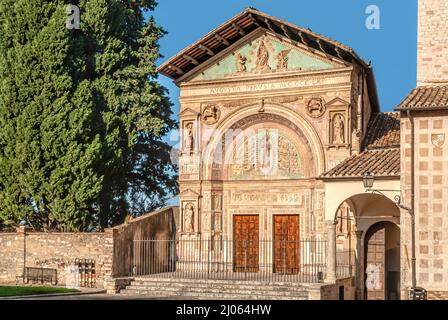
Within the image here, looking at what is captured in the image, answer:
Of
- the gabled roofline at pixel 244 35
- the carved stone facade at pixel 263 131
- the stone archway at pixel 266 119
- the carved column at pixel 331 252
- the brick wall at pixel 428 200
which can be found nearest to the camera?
the brick wall at pixel 428 200

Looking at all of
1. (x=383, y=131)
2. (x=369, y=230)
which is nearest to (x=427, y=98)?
(x=369, y=230)

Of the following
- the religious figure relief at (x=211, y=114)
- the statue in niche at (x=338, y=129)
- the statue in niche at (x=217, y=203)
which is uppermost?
the religious figure relief at (x=211, y=114)

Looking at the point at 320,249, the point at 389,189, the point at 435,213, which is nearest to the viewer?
the point at 435,213

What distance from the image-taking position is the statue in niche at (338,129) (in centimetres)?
2506

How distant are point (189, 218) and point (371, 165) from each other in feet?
25.0

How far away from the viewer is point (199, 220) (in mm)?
27297

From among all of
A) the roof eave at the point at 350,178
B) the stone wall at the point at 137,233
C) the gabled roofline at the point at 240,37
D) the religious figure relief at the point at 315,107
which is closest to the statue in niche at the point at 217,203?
the stone wall at the point at 137,233

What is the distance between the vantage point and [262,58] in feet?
88.4

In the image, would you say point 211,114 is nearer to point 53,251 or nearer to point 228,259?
point 228,259

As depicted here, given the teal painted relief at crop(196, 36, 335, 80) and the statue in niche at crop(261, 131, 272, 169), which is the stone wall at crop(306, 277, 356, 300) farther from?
the teal painted relief at crop(196, 36, 335, 80)

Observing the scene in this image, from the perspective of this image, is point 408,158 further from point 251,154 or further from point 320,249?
point 251,154

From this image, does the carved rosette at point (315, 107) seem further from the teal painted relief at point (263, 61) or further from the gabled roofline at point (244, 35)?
the gabled roofline at point (244, 35)

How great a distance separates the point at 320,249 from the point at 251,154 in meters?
4.55

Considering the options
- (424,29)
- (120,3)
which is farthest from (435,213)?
(120,3)
